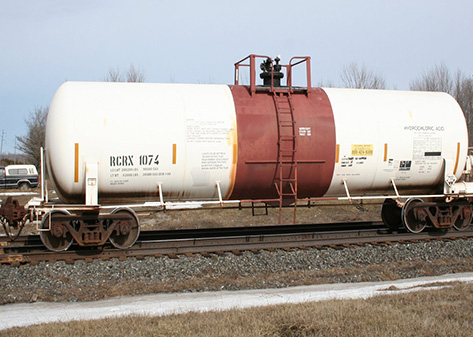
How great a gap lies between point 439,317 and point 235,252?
4910 millimetres

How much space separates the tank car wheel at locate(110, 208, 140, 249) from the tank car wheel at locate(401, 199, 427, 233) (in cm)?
667

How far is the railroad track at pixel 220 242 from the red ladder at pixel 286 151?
3.47 feet

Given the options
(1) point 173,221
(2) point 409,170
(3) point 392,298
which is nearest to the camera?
(3) point 392,298

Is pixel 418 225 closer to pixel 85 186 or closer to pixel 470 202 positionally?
pixel 470 202

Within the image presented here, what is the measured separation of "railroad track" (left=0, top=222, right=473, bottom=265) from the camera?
977cm

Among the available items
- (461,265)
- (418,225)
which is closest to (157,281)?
(461,265)

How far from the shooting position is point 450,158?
40.3 feet

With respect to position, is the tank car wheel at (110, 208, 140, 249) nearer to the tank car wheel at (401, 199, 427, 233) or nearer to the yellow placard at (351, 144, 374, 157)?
the yellow placard at (351, 144, 374, 157)

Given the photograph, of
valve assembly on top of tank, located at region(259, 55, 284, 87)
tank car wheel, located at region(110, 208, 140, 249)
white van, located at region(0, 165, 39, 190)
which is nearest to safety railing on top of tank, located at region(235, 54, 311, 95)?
valve assembly on top of tank, located at region(259, 55, 284, 87)

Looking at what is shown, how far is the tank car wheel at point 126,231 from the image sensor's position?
1003 cm

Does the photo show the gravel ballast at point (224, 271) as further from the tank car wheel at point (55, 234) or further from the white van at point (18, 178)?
the white van at point (18, 178)

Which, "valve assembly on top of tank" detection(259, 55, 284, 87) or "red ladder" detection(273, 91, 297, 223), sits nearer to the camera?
"red ladder" detection(273, 91, 297, 223)

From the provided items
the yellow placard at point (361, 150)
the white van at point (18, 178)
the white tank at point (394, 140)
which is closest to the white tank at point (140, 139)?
the white tank at point (394, 140)

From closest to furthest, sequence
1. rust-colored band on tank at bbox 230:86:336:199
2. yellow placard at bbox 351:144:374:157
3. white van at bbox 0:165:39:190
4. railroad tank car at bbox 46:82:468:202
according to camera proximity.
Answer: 1. railroad tank car at bbox 46:82:468:202
2. rust-colored band on tank at bbox 230:86:336:199
3. yellow placard at bbox 351:144:374:157
4. white van at bbox 0:165:39:190
